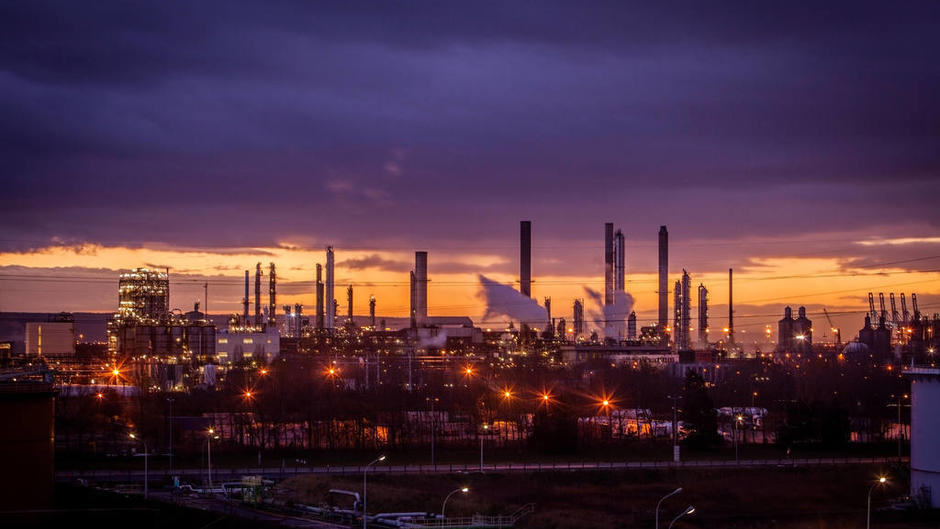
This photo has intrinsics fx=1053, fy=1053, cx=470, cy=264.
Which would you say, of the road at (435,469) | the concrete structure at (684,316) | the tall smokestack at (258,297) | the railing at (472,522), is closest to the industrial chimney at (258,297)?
the tall smokestack at (258,297)

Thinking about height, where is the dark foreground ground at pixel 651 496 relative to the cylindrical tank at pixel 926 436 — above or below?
below

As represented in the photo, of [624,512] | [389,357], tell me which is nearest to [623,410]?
[624,512]

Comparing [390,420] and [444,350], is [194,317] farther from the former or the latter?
[390,420]

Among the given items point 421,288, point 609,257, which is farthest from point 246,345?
→ point 609,257

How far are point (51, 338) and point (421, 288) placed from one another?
87.3ft

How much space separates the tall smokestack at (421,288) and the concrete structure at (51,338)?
981 inches

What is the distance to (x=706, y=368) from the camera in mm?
76438

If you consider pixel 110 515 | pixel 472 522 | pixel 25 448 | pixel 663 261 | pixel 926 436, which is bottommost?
pixel 472 522

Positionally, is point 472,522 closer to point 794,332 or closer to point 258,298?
point 258,298

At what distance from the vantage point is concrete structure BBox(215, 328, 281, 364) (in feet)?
246

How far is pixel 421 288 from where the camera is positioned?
80688mm

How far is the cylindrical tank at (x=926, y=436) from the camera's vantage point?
28603 millimetres

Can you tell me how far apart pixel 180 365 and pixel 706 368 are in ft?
122

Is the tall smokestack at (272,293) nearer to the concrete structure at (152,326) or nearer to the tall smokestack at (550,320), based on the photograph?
the concrete structure at (152,326)
